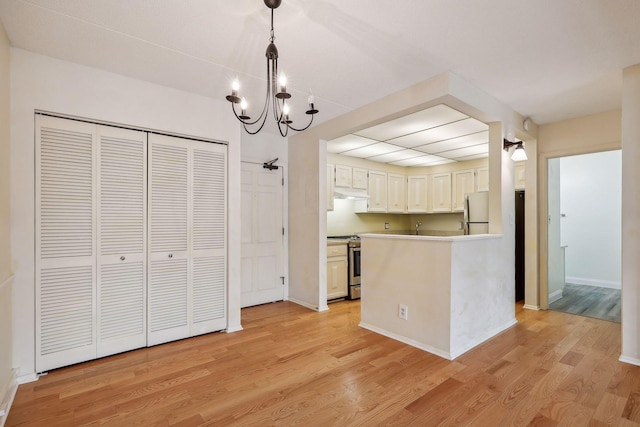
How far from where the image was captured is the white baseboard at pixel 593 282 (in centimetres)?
526

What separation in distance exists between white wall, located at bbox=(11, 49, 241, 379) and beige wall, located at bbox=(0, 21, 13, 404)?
8 cm

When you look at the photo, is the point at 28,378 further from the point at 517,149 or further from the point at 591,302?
the point at 591,302

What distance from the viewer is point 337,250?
4621 millimetres

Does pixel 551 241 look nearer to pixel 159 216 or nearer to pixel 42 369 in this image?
pixel 159 216

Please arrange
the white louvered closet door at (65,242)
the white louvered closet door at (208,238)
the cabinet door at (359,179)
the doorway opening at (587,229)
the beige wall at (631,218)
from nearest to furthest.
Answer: the white louvered closet door at (65,242), the beige wall at (631,218), the white louvered closet door at (208,238), the doorway opening at (587,229), the cabinet door at (359,179)

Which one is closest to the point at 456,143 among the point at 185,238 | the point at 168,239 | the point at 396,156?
the point at 396,156

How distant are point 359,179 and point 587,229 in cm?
425

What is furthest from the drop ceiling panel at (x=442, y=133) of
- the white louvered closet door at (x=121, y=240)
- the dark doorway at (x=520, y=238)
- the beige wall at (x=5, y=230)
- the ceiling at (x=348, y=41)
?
the beige wall at (x=5, y=230)

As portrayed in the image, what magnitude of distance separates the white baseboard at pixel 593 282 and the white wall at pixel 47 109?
6.71 metres

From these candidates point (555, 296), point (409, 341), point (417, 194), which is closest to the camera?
point (409, 341)

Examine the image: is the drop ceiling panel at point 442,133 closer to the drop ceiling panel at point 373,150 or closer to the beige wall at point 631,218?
the drop ceiling panel at point 373,150

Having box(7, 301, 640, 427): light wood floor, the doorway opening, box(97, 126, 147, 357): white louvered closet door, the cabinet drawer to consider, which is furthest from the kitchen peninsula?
box(97, 126, 147, 357): white louvered closet door

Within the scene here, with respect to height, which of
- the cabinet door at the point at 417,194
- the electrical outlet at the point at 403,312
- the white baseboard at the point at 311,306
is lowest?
the white baseboard at the point at 311,306

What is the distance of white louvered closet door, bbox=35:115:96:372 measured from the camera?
242 centimetres
